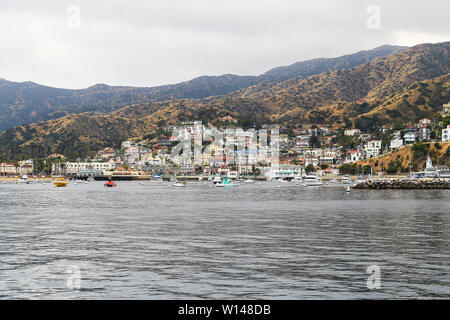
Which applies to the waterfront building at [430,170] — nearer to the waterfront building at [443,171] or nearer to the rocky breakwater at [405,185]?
the waterfront building at [443,171]

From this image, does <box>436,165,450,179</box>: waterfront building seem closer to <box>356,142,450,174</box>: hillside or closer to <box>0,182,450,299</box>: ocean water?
<box>356,142,450,174</box>: hillside

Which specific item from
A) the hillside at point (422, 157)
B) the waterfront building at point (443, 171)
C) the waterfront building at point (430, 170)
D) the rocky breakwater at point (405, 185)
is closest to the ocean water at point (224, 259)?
the rocky breakwater at point (405, 185)

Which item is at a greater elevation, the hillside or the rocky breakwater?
the hillside

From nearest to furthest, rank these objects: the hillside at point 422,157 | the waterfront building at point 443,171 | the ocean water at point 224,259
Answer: the ocean water at point 224,259 < the waterfront building at point 443,171 < the hillside at point 422,157

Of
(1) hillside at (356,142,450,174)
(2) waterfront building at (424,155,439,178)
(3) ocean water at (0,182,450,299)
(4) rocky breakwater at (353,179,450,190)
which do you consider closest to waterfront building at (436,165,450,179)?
(2) waterfront building at (424,155,439,178)

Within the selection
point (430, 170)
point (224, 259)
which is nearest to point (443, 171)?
point (430, 170)

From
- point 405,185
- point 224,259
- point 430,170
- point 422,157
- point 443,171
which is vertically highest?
point 422,157

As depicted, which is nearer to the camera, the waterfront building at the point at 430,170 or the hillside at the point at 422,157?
the waterfront building at the point at 430,170

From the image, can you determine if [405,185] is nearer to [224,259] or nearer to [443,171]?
[443,171]

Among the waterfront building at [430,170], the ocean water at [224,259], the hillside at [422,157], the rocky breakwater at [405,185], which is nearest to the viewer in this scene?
the ocean water at [224,259]

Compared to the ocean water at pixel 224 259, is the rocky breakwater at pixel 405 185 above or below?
below
